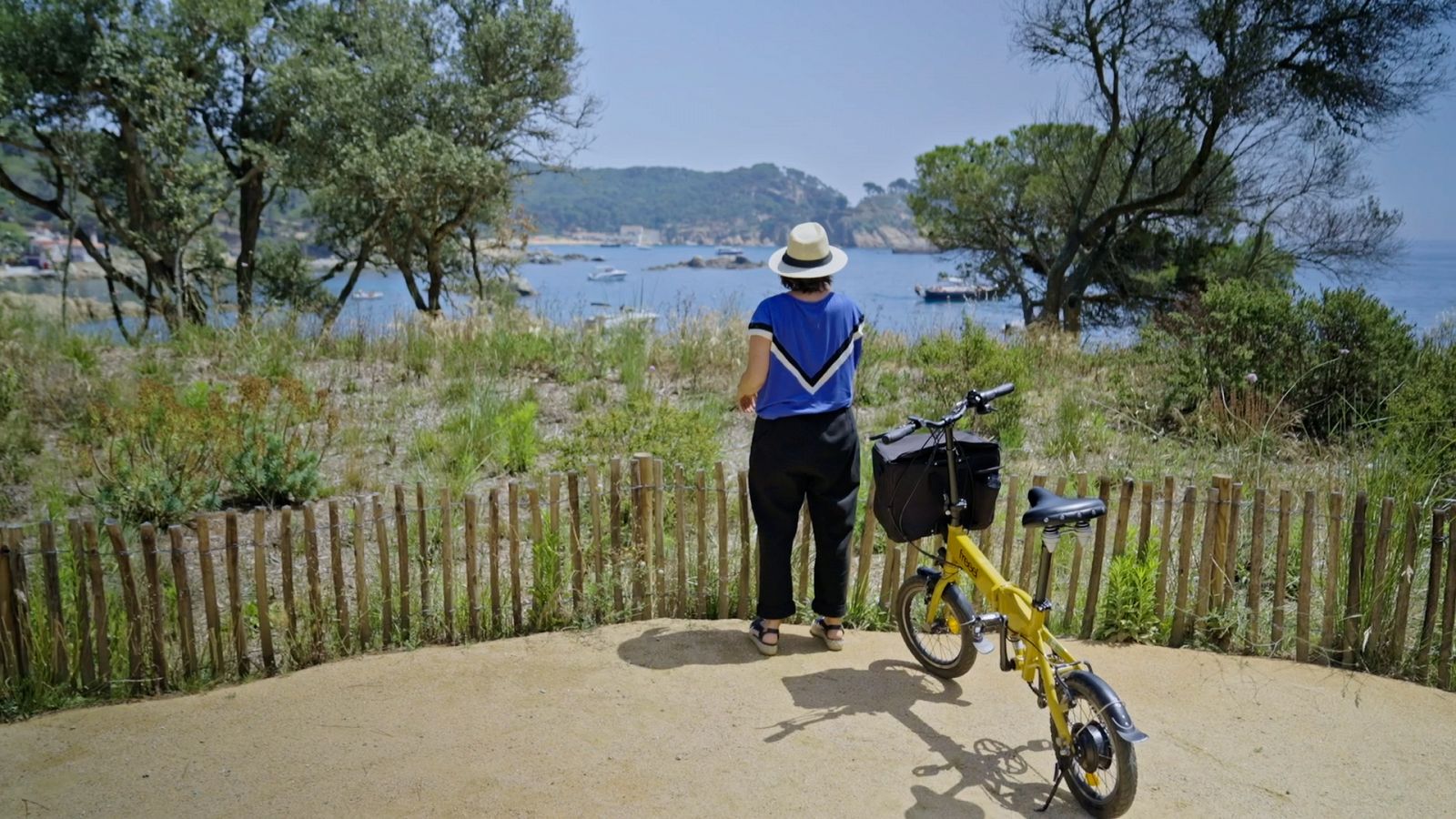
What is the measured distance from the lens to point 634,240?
93938 mm

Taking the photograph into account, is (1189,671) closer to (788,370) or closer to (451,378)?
(788,370)

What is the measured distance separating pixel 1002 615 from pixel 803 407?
123 cm

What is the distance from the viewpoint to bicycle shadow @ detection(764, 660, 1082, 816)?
363 cm

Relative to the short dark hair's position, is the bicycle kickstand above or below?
below

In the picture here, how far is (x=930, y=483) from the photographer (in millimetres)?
4336

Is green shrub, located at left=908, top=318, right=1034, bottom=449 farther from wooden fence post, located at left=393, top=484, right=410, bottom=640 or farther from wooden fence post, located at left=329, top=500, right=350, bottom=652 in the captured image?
wooden fence post, located at left=329, top=500, right=350, bottom=652

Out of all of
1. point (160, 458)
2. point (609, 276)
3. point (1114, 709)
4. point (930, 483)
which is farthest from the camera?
point (609, 276)

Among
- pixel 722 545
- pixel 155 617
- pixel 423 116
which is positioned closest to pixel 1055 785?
pixel 722 545

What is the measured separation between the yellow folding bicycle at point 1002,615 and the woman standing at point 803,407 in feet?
0.88

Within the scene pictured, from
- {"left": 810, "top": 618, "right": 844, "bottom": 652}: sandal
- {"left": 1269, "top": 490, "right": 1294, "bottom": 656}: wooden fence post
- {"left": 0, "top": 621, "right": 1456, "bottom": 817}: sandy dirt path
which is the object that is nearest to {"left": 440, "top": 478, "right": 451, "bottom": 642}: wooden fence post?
{"left": 0, "top": 621, "right": 1456, "bottom": 817}: sandy dirt path

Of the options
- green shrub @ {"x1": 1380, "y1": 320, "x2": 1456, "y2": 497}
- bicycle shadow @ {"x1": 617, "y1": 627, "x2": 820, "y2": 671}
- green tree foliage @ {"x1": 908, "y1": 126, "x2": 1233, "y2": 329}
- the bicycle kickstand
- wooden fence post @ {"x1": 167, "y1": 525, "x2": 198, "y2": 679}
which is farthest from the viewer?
green tree foliage @ {"x1": 908, "y1": 126, "x2": 1233, "y2": 329}

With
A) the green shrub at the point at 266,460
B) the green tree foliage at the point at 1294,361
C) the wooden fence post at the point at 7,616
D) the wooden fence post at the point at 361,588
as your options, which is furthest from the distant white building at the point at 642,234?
the wooden fence post at the point at 7,616

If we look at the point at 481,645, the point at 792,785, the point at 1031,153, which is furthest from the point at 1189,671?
the point at 1031,153

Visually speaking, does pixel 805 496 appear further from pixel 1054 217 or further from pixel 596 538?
pixel 1054 217
